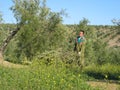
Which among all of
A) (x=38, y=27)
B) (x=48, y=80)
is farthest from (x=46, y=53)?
(x=38, y=27)

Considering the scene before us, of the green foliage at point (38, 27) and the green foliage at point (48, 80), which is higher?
the green foliage at point (38, 27)

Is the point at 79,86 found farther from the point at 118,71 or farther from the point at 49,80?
the point at 118,71

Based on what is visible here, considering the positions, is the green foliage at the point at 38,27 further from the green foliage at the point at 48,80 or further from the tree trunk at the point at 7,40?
the green foliage at the point at 48,80

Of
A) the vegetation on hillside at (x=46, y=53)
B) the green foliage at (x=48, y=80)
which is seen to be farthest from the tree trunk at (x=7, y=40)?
the green foliage at (x=48, y=80)

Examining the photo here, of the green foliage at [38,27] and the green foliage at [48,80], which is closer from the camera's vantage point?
the green foliage at [48,80]

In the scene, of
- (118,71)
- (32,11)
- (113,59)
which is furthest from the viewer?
(113,59)

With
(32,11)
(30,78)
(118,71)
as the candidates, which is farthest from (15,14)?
(30,78)

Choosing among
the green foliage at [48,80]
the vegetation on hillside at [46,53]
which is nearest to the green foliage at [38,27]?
the vegetation on hillside at [46,53]

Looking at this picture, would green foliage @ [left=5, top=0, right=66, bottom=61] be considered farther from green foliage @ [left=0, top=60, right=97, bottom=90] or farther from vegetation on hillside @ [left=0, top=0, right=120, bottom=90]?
green foliage @ [left=0, top=60, right=97, bottom=90]

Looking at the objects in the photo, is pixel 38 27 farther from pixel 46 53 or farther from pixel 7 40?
pixel 46 53

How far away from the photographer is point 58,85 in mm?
9461

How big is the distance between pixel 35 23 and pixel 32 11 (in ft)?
4.73

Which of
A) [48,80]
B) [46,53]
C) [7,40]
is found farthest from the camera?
[7,40]

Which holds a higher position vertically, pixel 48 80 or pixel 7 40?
pixel 7 40
